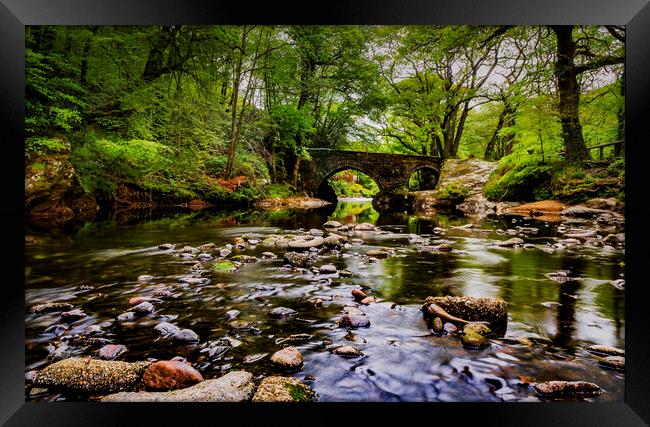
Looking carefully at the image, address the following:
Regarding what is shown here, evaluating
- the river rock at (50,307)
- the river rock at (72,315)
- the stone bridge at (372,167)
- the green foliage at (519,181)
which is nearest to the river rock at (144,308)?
the river rock at (72,315)

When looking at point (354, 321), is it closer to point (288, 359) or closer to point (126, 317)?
point (288, 359)

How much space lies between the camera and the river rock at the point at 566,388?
171cm

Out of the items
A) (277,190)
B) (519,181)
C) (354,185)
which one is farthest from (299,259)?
(354,185)

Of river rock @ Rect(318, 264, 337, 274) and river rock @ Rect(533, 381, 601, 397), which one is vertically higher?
river rock @ Rect(318, 264, 337, 274)

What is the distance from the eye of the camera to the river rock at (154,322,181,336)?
228 centimetres

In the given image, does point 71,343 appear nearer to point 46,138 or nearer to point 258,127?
point 46,138

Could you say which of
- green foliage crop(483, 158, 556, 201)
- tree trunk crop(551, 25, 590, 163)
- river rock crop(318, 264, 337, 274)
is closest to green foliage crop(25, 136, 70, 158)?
river rock crop(318, 264, 337, 274)

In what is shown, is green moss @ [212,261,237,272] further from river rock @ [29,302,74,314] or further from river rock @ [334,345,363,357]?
river rock @ [334,345,363,357]

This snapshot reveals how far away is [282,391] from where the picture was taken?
1603 mm

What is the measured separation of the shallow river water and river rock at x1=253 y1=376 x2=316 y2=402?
82mm

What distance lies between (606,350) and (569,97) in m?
7.89

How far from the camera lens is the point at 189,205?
1526 cm

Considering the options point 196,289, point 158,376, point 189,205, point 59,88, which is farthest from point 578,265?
point 189,205
